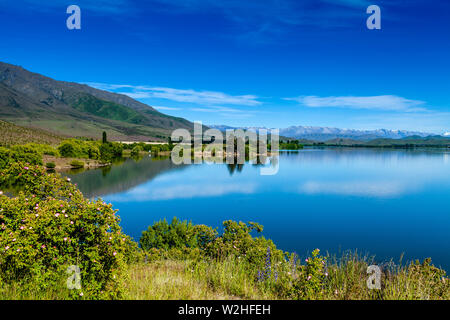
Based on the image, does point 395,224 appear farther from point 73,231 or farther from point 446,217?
point 73,231

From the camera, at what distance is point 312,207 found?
1553 inches

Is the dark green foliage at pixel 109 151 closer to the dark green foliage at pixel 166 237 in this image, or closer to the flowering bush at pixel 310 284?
the dark green foliage at pixel 166 237

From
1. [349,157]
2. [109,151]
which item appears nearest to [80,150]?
[109,151]

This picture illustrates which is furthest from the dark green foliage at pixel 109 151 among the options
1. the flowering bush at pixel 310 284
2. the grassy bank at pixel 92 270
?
the flowering bush at pixel 310 284

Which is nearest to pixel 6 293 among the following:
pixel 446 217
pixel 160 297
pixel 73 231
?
pixel 73 231

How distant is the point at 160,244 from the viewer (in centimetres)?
1723

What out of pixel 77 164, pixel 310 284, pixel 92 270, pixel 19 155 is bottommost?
pixel 77 164

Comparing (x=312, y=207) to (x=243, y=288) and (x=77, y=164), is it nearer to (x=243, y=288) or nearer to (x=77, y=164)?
(x=243, y=288)

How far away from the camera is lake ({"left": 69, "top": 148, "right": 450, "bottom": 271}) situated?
26.0 meters

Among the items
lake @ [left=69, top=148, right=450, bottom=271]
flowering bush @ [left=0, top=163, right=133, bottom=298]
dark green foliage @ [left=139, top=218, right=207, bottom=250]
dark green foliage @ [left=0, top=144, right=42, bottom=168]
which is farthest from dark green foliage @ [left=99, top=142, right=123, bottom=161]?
flowering bush @ [left=0, top=163, right=133, bottom=298]

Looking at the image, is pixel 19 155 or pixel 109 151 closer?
pixel 19 155

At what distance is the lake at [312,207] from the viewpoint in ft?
85.2

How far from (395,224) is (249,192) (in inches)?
939

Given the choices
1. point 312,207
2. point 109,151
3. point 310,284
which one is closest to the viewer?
point 310,284
